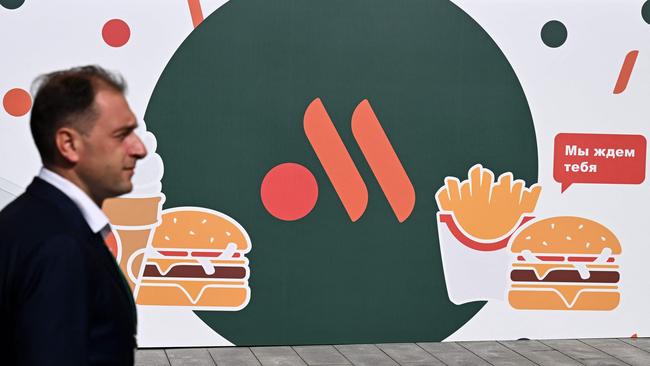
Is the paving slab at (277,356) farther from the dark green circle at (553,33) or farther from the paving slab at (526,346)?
the dark green circle at (553,33)

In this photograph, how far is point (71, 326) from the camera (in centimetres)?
132

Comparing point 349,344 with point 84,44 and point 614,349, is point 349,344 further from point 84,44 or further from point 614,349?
point 84,44

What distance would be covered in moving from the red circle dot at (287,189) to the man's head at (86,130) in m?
3.63

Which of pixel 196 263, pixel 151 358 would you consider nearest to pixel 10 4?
pixel 196 263

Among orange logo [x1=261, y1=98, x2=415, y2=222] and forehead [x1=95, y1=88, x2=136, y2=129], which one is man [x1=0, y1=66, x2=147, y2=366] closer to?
forehead [x1=95, y1=88, x2=136, y2=129]

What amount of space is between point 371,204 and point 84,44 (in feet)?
5.52

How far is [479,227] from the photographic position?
530 cm

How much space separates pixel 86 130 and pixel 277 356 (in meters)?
3.66

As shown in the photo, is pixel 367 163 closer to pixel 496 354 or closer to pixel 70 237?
pixel 496 354

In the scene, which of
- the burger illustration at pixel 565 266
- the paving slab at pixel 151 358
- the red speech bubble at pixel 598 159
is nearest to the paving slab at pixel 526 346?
the burger illustration at pixel 565 266

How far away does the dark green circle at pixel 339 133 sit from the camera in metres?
5.09

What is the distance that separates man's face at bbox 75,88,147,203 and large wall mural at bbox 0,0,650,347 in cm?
359

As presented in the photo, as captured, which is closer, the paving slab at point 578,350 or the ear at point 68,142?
the ear at point 68,142

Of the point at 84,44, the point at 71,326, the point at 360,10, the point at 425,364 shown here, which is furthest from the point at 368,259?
the point at 71,326
